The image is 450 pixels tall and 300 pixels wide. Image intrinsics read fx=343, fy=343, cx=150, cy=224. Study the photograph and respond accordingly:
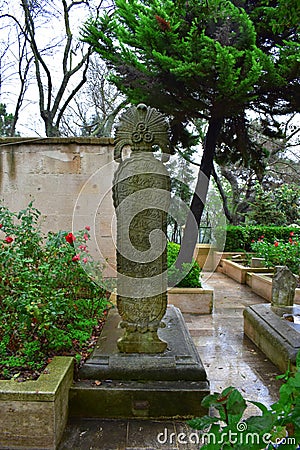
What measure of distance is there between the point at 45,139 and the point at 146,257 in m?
3.08

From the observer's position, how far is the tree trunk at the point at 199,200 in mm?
7297

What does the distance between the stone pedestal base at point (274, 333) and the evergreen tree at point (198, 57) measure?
2.81m

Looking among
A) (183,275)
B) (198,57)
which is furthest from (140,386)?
(198,57)

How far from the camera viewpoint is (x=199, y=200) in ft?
25.3

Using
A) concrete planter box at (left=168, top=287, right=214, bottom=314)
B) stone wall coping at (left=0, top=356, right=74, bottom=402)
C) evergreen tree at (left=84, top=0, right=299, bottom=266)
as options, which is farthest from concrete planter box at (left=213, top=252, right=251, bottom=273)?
stone wall coping at (left=0, top=356, right=74, bottom=402)

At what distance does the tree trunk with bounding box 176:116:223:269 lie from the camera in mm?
7297

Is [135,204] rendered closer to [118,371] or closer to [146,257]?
[146,257]

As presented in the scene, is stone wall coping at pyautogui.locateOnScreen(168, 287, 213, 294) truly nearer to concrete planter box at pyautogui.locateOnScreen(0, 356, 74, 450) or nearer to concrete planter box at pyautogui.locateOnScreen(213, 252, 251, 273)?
concrete planter box at pyautogui.locateOnScreen(0, 356, 74, 450)

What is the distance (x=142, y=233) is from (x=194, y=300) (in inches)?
121

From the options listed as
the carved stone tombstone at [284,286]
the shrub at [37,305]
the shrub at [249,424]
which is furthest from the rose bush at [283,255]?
the shrub at [249,424]

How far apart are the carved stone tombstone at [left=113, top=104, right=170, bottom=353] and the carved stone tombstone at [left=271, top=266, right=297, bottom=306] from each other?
1989 millimetres

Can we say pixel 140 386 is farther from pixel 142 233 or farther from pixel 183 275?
pixel 183 275

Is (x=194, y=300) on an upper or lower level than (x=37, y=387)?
lower

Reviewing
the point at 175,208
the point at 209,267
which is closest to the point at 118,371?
the point at 175,208
